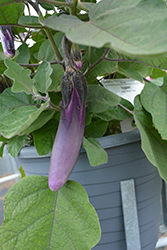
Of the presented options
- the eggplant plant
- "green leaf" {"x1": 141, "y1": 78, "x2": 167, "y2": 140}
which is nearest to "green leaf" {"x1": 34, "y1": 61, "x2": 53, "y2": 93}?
the eggplant plant

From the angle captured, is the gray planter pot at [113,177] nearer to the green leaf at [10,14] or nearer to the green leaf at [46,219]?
the green leaf at [46,219]

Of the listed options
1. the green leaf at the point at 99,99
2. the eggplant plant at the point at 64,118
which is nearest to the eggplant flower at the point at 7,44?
the eggplant plant at the point at 64,118

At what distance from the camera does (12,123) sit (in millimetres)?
186

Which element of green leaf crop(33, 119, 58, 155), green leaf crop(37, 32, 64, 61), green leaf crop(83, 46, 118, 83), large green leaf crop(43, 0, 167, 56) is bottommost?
green leaf crop(33, 119, 58, 155)

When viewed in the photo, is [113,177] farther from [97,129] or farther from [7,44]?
[7,44]

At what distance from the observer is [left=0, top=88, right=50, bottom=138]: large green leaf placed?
0.51ft

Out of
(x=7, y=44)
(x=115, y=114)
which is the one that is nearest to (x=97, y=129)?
(x=115, y=114)

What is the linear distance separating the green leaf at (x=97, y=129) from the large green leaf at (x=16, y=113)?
0.08 meters

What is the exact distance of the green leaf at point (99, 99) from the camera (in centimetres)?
22

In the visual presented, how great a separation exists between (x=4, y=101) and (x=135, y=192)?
7.5 inches

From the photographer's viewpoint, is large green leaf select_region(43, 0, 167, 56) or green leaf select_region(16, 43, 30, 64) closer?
large green leaf select_region(43, 0, 167, 56)

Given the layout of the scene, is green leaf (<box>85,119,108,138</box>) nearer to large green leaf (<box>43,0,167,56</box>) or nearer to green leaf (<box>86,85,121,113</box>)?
green leaf (<box>86,85,121,113</box>)

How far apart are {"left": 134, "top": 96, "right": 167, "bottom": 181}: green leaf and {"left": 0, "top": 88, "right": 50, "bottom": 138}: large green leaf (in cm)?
10

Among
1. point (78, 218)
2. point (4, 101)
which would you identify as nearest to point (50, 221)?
point (78, 218)
